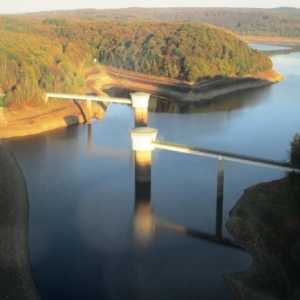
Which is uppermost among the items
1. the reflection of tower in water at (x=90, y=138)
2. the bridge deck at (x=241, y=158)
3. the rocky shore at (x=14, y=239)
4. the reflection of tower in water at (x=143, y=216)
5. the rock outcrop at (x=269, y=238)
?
the bridge deck at (x=241, y=158)

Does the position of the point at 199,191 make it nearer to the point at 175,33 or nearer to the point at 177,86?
the point at 177,86

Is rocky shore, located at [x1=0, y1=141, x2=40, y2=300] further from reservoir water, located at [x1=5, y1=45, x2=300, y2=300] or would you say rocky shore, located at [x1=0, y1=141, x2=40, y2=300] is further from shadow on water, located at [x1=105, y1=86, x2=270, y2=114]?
shadow on water, located at [x1=105, y1=86, x2=270, y2=114]

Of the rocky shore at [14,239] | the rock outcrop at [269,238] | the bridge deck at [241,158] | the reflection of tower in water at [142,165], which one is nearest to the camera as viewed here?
the rock outcrop at [269,238]

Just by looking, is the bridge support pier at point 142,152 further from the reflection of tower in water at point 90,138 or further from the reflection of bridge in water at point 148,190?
the reflection of tower in water at point 90,138

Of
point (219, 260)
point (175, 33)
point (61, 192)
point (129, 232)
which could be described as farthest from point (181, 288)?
point (175, 33)

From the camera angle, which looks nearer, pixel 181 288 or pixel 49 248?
pixel 181 288

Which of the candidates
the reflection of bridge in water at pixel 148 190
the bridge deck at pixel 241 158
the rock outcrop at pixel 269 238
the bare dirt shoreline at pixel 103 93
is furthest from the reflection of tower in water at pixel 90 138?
the rock outcrop at pixel 269 238
